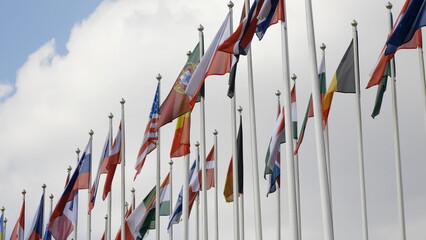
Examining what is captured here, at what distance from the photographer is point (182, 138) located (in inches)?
1117

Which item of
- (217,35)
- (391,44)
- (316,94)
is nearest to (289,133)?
(316,94)

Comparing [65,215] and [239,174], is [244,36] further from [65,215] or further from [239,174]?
[65,215]

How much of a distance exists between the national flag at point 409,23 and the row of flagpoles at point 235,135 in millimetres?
25

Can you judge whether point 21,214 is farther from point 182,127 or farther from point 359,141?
point 359,141

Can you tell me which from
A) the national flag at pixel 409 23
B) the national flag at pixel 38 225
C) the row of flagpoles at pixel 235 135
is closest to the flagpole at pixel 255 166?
the row of flagpoles at pixel 235 135

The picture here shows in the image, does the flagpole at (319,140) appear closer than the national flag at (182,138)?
Yes

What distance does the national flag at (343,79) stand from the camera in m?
28.5

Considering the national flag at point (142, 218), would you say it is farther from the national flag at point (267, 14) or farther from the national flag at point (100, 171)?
the national flag at point (267, 14)

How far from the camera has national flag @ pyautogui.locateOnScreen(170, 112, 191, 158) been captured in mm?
28078

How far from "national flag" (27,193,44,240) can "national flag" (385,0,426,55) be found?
18824 millimetres

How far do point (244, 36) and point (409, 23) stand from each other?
414 cm

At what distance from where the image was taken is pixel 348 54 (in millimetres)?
28719

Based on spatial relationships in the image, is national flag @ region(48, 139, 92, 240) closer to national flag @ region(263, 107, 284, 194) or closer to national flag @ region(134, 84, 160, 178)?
national flag @ region(134, 84, 160, 178)

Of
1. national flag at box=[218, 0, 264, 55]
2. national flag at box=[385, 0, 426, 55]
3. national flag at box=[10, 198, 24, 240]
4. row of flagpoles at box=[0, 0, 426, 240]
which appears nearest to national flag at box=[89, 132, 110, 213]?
row of flagpoles at box=[0, 0, 426, 240]
